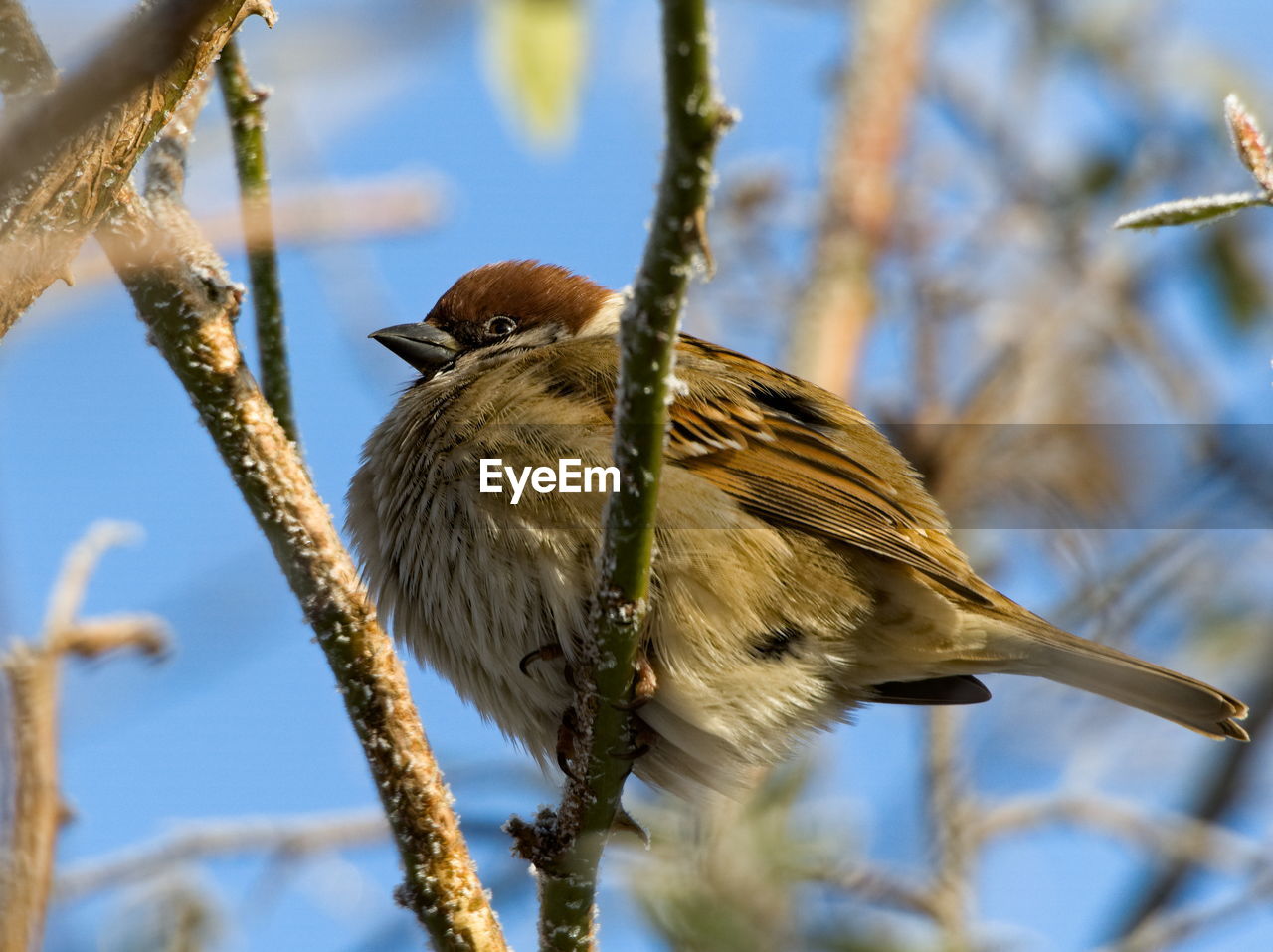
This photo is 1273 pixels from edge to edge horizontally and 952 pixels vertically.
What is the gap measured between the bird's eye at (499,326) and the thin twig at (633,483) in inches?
74.8

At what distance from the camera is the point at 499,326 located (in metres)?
4.30

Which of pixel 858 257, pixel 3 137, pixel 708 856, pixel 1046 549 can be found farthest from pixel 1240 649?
pixel 3 137

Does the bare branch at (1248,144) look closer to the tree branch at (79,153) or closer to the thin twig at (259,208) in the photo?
the tree branch at (79,153)

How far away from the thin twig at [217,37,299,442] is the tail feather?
1699mm

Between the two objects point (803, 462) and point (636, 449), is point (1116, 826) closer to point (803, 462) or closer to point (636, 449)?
point (803, 462)

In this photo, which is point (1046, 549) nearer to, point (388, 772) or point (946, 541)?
point (946, 541)

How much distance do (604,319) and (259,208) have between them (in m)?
1.65

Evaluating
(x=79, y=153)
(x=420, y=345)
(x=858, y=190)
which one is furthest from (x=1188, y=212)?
(x=858, y=190)

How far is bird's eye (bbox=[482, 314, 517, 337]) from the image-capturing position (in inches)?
169

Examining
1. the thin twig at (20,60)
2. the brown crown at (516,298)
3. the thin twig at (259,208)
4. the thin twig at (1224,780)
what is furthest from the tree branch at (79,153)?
the thin twig at (1224,780)

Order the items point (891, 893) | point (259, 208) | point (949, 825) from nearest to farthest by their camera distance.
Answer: point (259, 208)
point (891, 893)
point (949, 825)

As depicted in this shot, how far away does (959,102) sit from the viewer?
23.2 feet

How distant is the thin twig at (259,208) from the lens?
293cm

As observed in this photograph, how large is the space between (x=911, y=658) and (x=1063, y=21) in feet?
13.6
